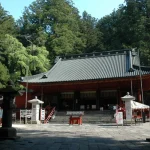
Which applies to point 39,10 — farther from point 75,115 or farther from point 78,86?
point 75,115

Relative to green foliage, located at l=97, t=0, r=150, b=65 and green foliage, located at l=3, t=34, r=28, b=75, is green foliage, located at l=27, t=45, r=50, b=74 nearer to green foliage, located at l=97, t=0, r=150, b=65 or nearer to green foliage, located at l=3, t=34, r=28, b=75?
green foliage, located at l=3, t=34, r=28, b=75

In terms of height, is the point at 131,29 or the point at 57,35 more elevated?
the point at 131,29

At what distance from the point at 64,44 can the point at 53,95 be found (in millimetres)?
13480

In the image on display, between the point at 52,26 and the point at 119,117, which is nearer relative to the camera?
the point at 119,117

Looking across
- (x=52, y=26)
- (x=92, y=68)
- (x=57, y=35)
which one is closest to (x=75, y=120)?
(x=92, y=68)

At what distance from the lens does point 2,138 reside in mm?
8289

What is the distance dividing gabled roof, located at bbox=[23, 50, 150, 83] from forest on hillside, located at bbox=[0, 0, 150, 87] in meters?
3.04

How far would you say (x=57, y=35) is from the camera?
3931 cm

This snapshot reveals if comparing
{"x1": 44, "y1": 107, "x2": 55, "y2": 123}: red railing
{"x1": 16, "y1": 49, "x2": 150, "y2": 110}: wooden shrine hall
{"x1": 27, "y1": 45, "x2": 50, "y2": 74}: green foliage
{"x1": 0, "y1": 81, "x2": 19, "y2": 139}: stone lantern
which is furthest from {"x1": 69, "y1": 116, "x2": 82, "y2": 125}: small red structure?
{"x1": 27, "y1": 45, "x2": 50, "y2": 74}: green foliage

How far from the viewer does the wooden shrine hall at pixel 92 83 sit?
23578mm

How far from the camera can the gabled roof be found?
2411cm

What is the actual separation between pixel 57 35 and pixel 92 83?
54.7ft

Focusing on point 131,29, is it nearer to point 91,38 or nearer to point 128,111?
point 91,38

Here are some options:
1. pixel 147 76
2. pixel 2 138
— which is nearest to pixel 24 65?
pixel 147 76
